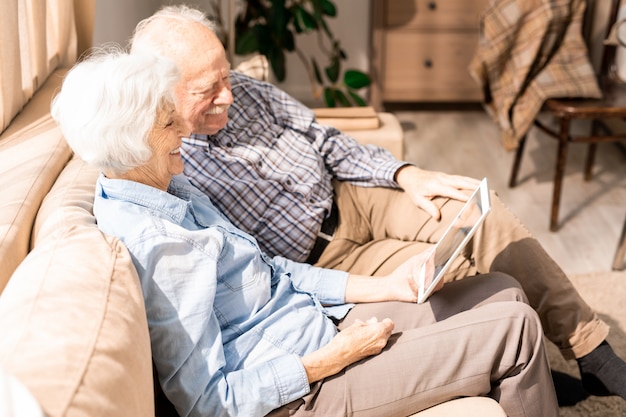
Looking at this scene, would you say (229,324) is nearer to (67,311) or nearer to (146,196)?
(146,196)

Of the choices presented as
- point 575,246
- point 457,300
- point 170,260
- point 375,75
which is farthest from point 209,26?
point 375,75

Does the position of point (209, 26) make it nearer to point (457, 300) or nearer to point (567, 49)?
point (457, 300)

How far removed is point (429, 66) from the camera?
3.72m

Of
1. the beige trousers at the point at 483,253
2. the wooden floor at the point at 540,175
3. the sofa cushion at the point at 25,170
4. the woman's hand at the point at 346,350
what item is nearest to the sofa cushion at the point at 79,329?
the sofa cushion at the point at 25,170

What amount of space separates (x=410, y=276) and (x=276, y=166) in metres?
0.51

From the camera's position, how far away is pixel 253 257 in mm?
1468

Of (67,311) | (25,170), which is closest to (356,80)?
(25,170)

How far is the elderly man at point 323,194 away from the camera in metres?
1.67

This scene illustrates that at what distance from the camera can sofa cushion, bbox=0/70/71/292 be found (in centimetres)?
132

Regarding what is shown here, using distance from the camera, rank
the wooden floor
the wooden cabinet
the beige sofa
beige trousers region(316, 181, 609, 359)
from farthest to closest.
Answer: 1. the wooden cabinet
2. the wooden floor
3. beige trousers region(316, 181, 609, 359)
4. the beige sofa

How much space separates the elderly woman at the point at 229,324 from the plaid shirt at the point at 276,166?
299 mm

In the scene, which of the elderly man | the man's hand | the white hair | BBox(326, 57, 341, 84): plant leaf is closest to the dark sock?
the elderly man

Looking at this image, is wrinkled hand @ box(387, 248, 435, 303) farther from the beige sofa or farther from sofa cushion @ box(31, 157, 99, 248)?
sofa cushion @ box(31, 157, 99, 248)

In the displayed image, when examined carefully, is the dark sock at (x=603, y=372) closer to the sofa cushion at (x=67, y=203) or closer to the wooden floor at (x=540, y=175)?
the wooden floor at (x=540, y=175)
